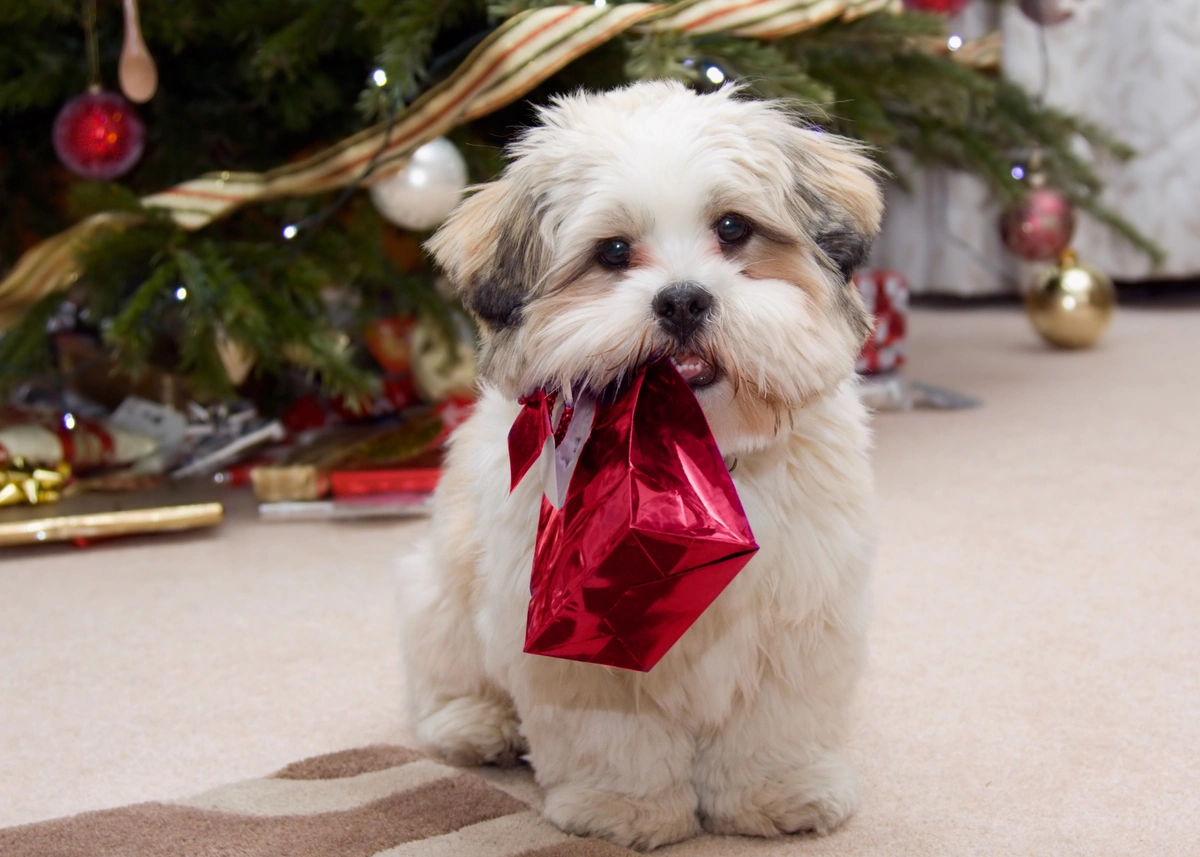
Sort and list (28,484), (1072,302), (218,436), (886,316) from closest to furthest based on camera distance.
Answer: (28,484) → (218,436) → (886,316) → (1072,302)

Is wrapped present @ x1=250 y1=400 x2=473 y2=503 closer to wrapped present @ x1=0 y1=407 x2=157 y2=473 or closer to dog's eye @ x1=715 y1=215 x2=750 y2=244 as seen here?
wrapped present @ x1=0 y1=407 x2=157 y2=473

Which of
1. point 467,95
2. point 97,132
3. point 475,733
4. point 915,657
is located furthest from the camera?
point 97,132

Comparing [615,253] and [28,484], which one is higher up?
[615,253]

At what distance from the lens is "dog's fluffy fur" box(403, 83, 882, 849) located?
104cm

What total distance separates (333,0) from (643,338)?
4.32 feet

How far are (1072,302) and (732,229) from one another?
249 cm

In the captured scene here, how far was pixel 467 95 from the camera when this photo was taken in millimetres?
1978

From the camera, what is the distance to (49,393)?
284 cm

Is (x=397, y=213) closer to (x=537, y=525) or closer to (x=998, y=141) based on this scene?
(x=537, y=525)

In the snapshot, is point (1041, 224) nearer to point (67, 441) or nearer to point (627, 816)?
point (67, 441)

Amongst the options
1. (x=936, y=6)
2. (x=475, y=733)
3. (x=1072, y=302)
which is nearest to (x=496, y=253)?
(x=475, y=733)

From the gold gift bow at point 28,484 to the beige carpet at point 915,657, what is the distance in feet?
0.53

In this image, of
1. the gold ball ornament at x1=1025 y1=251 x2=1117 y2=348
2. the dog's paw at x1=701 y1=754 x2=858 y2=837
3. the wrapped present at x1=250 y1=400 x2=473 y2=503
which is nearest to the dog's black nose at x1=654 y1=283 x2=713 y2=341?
the dog's paw at x1=701 y1=754 x2=858 y2=837

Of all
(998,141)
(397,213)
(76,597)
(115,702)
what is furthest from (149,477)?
(998,141)
